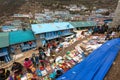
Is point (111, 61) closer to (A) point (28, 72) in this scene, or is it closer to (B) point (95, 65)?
(B) point (95, 65)

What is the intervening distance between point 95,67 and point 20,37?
56.9 feet

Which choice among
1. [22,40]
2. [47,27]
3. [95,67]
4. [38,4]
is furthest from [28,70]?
[38,4]

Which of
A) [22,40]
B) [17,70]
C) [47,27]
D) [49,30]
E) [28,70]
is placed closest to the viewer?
[17,70]

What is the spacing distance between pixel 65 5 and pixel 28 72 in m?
85.2

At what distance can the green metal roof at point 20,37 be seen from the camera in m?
24.4

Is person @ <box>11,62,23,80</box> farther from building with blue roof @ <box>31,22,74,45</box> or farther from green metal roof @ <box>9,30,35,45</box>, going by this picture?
building with blue roof @ <box>31,22,74,45</box>

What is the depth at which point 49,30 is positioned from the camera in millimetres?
29297

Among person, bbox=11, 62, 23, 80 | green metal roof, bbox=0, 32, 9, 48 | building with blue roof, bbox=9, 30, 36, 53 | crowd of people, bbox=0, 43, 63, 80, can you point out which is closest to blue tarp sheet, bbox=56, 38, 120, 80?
crowd of people, bbox=0, 43, 63, 80

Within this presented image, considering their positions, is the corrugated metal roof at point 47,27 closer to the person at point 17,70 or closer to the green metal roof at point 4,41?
the green metal roof at point 4,41

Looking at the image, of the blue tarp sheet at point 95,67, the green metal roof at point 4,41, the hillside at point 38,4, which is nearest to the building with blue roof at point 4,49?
the green metal roof at point 4,41

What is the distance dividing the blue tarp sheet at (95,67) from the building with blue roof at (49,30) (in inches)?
649

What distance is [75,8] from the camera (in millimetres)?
88438

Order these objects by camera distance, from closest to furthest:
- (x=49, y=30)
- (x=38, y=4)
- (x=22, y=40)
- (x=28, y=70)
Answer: (x=28, y=70)
(x=22, y=40)
(x=49, y=30)
(x=38, y=4)

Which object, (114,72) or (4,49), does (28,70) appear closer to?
(114,72)
